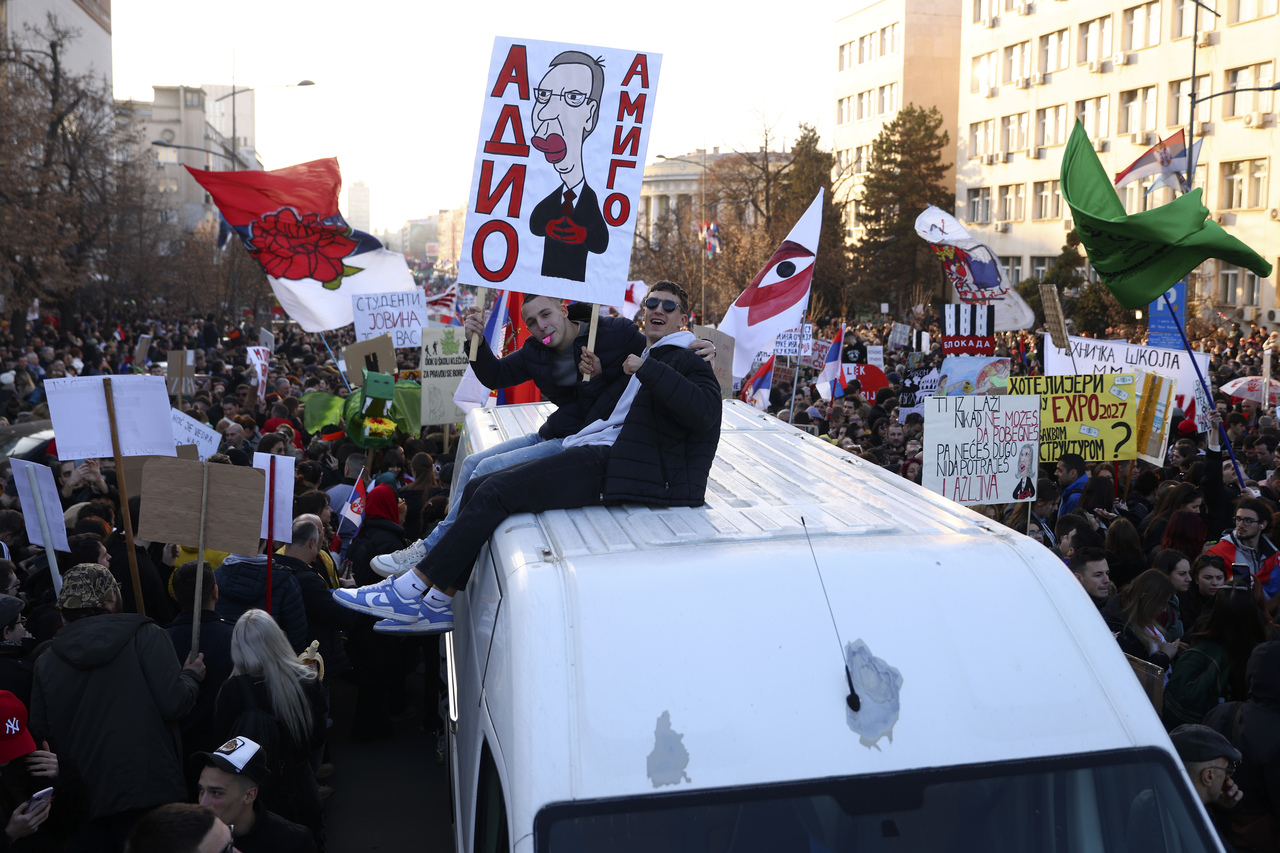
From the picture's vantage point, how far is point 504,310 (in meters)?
9.93

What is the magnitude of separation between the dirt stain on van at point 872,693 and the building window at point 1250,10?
44.8 meters

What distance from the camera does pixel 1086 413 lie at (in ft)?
32.6

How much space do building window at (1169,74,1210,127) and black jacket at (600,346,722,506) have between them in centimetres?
4605

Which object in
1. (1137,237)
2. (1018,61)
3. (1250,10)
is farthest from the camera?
(1018,61)

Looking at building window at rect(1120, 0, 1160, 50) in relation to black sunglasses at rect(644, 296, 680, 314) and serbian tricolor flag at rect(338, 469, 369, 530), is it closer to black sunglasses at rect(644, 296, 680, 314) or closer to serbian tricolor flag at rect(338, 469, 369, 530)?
serbian tricolor flag at rect(338, 469, 369, 530)

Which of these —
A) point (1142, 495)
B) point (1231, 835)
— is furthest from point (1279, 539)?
point (1231, 835)

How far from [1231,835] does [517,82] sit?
4.47 meters

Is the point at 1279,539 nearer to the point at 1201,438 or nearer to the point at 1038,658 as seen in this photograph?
the point at 1201,438

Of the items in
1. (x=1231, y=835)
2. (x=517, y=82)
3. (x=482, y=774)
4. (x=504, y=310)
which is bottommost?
(x=1231, y=835)

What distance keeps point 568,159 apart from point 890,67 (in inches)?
2715

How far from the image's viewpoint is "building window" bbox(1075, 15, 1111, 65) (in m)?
49.2

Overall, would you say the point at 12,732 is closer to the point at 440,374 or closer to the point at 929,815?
the point at 929,815

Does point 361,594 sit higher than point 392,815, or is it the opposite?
point 361,594

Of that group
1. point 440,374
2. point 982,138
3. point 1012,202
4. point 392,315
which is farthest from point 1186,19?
point 440,374
